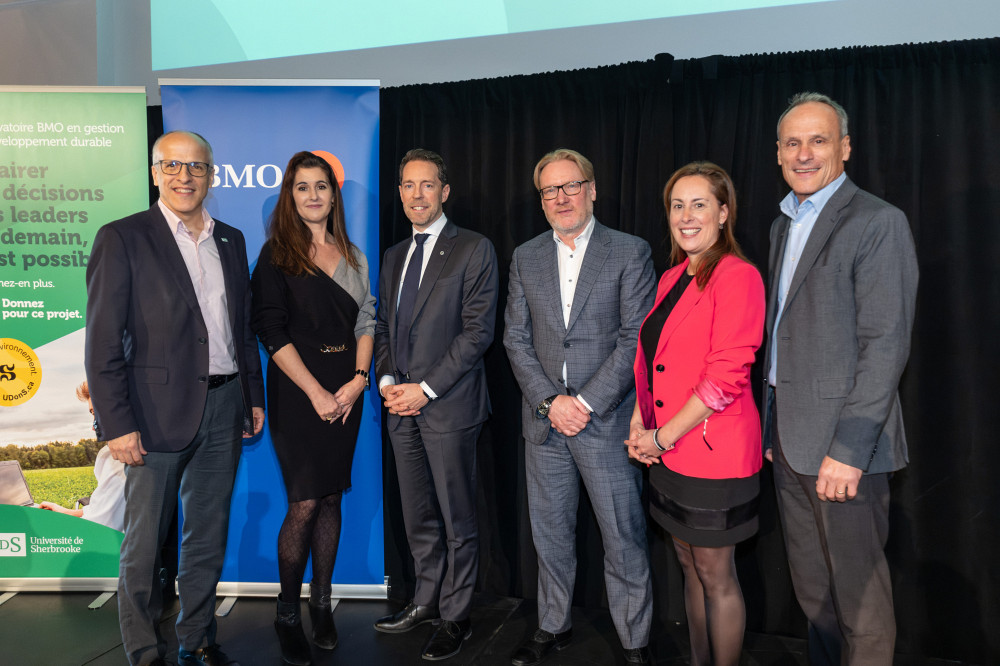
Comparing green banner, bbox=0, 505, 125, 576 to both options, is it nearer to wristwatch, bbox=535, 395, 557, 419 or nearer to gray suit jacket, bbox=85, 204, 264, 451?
gray suit jacket, bbox=85, 204, 264, 451

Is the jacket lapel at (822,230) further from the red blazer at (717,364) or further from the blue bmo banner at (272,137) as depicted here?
the blue bmo banner at (272,137)

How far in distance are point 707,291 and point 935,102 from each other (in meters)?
1.47

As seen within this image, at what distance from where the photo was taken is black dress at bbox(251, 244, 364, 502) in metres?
2.67

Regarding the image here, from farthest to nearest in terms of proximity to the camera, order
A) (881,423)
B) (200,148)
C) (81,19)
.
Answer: (81,19), (200,148), (881,423)

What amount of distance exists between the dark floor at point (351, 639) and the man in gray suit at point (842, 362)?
0.99 meters

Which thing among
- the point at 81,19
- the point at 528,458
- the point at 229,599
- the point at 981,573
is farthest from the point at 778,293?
the point at 81,19

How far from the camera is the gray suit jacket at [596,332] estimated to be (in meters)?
2.44

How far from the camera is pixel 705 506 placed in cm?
201

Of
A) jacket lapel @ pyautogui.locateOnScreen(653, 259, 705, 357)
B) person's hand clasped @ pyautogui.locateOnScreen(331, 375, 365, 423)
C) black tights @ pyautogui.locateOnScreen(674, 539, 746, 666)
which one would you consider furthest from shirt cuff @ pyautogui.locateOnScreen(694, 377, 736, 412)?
person's hand clasped @ pyautogui.locateOnScreen(331, 375, 365, 423)

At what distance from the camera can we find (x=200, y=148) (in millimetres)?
2443

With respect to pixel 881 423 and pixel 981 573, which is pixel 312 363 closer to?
pixel 881 423

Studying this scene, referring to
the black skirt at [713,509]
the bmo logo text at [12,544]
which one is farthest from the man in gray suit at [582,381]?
the bmo logo text at [12,544]

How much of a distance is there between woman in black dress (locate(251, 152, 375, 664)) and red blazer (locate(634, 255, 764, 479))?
1.32 meters

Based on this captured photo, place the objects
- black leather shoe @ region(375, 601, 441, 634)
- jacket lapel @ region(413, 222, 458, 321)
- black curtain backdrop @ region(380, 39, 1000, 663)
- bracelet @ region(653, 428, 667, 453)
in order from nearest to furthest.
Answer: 1. bracelet @ region(653, 428, 667, 453)
2. black curtain backdrop @ region(380, 39, 1000, 663)
3. jacket lapel @ region(413, 222, 458, 321)
4. black leather shoe @ region(375, 601, 441, 634)
